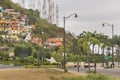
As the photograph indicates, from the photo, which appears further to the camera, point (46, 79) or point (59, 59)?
point (59, 59)

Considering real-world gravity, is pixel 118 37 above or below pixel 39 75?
above

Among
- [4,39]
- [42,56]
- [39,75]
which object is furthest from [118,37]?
[39,75]

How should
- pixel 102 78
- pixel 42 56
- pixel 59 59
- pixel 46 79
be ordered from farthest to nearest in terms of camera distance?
1. pixel 42 56
2. pixel 59 59
3. pixel 46 79
4. pixel 102 78

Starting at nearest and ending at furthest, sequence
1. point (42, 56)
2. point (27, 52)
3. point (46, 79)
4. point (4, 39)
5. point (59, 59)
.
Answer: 1. point (46, 79)
2. point (59, 59)
3. point (42, 56)
4. point (27, 52)
5. point (4, 39)

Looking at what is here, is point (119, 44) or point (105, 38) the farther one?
point (119, 44)

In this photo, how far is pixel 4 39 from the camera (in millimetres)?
199750

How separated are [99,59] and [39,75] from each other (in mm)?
98452

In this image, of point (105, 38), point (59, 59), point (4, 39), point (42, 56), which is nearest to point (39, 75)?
point (59, 59)

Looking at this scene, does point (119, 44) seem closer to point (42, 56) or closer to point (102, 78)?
point (42, 56)

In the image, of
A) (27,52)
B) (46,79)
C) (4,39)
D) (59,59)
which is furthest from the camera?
(4,39)

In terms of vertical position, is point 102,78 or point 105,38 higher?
point 105,38

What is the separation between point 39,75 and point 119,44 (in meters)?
96.9

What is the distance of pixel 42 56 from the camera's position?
141 metres

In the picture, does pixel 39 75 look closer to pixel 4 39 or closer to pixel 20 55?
pixel 20 55
